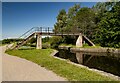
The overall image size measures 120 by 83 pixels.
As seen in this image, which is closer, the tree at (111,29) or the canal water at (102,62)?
the canal water at (102,62)

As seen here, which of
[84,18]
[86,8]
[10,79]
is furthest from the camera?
[86,8]

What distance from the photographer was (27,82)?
39.8 ft

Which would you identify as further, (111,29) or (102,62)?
(111,29)

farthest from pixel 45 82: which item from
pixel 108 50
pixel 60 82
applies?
pixel 108 50

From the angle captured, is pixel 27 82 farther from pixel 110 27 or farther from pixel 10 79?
pixel 110 27

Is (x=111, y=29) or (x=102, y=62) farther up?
(x=111, y=29)

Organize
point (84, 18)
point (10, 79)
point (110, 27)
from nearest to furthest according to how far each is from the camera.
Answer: point (10, 79) → point (110, 27) → point (84, 18)

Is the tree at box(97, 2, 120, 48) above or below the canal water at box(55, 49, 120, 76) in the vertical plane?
above

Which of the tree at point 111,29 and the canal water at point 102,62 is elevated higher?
the tree at point 111,29

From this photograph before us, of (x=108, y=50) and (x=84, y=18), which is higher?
(x=84, y=18)

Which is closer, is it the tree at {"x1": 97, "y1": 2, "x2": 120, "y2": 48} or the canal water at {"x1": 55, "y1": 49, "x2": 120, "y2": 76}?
the canal water at {"x1": 55, "y1": 49, "x2": 120, "y2": 76}

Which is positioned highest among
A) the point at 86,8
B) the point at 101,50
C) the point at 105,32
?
the point at 86,8

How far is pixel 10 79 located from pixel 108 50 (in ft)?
111

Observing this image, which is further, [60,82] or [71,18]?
[71,18]
